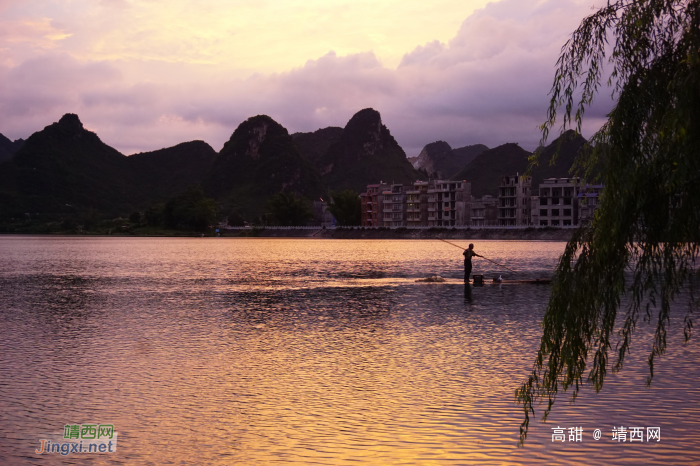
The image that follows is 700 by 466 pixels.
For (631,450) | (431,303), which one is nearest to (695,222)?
(631,450)

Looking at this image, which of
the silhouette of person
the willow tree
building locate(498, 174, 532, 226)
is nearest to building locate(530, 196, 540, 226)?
building locate(498, 174, 532, 226)

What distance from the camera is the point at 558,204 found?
180000mm

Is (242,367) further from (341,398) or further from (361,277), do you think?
(361,277)

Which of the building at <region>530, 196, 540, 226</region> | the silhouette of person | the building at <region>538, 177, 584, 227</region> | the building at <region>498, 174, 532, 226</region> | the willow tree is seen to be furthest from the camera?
the building at <region>498, 174, 532, 226</region>

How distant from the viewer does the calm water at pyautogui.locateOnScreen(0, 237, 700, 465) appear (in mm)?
10922

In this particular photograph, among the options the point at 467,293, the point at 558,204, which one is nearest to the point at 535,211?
the point at 558,204

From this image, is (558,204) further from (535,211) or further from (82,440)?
(82,440)

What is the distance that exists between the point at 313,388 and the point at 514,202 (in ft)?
604

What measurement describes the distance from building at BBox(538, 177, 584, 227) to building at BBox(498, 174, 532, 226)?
6.83 m

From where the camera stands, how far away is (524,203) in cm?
19150

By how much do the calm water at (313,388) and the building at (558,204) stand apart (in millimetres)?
155141

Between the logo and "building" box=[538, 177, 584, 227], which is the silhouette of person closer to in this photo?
the logo

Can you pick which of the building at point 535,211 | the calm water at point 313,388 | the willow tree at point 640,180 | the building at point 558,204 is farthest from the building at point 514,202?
the willow tree at point 640,180

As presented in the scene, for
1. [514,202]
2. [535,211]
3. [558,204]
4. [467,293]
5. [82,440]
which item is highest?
[514,202]
